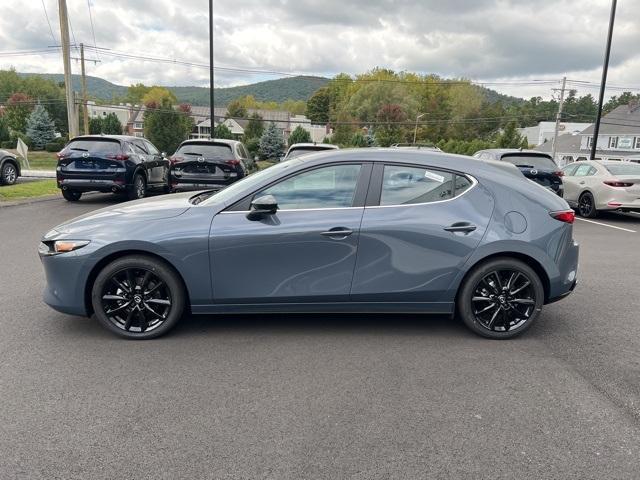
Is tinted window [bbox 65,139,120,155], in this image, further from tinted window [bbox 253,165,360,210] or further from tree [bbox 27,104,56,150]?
tree [bbox 27,104,56,150]

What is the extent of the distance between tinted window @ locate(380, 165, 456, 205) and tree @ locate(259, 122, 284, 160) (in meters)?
48.8

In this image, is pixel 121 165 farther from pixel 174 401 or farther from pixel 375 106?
pixel 375 106

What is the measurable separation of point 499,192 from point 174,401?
303 centimetres

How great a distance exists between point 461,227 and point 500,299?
0.72 metres

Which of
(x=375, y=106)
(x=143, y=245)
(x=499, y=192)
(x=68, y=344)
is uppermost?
(x=375, y=106)

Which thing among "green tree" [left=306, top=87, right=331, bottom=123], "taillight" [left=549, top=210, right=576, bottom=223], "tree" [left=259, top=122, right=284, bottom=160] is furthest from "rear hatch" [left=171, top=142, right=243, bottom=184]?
"green tree" [left=306, top=87, right=331, bottom=123]

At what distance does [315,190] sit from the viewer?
4.18 metres

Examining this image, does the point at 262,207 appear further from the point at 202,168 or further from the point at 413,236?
the point at 202,168

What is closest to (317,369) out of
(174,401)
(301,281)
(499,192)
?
(301,281)

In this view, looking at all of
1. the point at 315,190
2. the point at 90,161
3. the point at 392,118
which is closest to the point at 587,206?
the point at 315,190

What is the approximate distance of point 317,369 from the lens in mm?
3654

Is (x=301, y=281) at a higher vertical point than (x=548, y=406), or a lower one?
higher

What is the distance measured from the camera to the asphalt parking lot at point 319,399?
262cm

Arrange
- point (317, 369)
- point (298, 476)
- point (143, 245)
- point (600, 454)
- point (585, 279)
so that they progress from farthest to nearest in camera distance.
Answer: point (585, 279), point (143, 245), point (317, 369), point (600, 454), point (298, 476)
